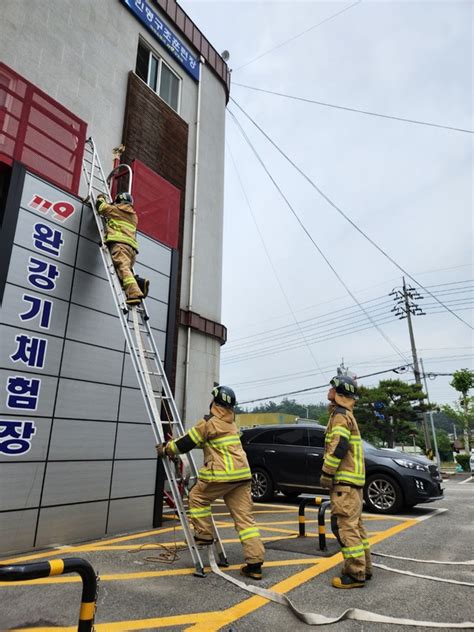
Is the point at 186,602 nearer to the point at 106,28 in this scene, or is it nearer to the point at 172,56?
the point at 106,28

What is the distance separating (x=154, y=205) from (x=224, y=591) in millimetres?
8003

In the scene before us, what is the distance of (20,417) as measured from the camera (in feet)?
17.0

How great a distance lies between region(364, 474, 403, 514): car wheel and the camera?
26.8 ft

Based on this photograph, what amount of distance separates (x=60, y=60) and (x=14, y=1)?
134 cm

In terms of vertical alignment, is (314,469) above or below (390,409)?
below

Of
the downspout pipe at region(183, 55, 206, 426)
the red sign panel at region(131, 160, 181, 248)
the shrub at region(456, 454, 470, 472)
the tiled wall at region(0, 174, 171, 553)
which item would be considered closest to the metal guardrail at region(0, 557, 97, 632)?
the tiled wall at region(0, 174, 171, 553)

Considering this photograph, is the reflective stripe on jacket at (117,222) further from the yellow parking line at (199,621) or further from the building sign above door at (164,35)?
the building sign above door at (164,35)

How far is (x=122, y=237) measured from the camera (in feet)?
20.2

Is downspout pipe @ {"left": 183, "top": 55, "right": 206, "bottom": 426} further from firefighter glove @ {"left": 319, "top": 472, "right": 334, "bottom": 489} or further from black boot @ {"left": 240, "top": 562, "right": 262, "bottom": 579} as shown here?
firefighter glove @ {"left": 319, "top": 472, "right": 334, "bottom": 489}

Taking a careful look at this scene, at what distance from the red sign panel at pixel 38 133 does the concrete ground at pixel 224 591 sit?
510cm

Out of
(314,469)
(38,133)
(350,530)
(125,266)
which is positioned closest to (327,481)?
(350,530)

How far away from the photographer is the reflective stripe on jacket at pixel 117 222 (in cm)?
616

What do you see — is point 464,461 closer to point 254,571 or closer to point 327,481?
point 327,481

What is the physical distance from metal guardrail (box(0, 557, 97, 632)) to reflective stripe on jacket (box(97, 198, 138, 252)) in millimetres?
4771
